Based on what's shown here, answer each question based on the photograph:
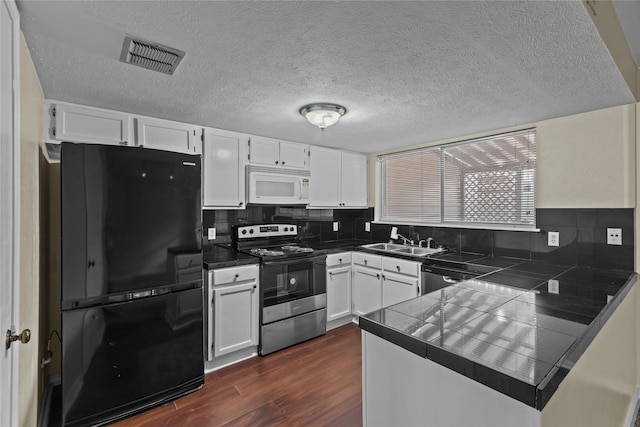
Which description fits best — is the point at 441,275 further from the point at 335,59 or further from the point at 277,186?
the point at 335,59

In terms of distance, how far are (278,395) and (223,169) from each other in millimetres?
1971

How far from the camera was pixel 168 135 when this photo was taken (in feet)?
8.63

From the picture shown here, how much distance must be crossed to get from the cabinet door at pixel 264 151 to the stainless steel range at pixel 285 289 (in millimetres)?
701

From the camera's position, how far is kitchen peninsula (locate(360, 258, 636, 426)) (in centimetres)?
87

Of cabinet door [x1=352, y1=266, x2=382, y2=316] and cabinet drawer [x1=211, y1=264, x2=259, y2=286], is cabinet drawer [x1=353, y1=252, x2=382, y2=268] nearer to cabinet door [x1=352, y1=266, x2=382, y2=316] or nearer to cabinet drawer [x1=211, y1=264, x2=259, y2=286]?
cabinet door [x1=352, y1=266, x2=382, y2=316]

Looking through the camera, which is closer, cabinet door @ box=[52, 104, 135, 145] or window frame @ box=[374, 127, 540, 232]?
cabinet door @ box=[52, 104, 135, 145]

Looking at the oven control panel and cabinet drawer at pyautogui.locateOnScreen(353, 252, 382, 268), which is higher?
the oven control panel

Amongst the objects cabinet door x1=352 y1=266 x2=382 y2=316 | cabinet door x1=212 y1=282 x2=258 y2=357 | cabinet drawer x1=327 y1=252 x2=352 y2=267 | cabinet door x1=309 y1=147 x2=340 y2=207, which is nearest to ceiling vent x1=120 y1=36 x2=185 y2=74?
cabinet door x1=212 y1=282 x2=258 y2=357

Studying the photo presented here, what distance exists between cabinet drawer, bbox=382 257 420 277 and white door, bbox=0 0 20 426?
276 cm

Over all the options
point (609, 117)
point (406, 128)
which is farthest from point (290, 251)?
point (609, 117)

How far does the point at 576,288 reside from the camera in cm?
176

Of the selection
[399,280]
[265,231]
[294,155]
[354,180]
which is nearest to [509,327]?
[399,280]

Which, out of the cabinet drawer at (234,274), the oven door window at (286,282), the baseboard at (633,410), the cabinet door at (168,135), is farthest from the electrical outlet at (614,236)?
the cabinet door at (168,135)

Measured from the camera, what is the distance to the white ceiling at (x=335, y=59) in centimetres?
122
